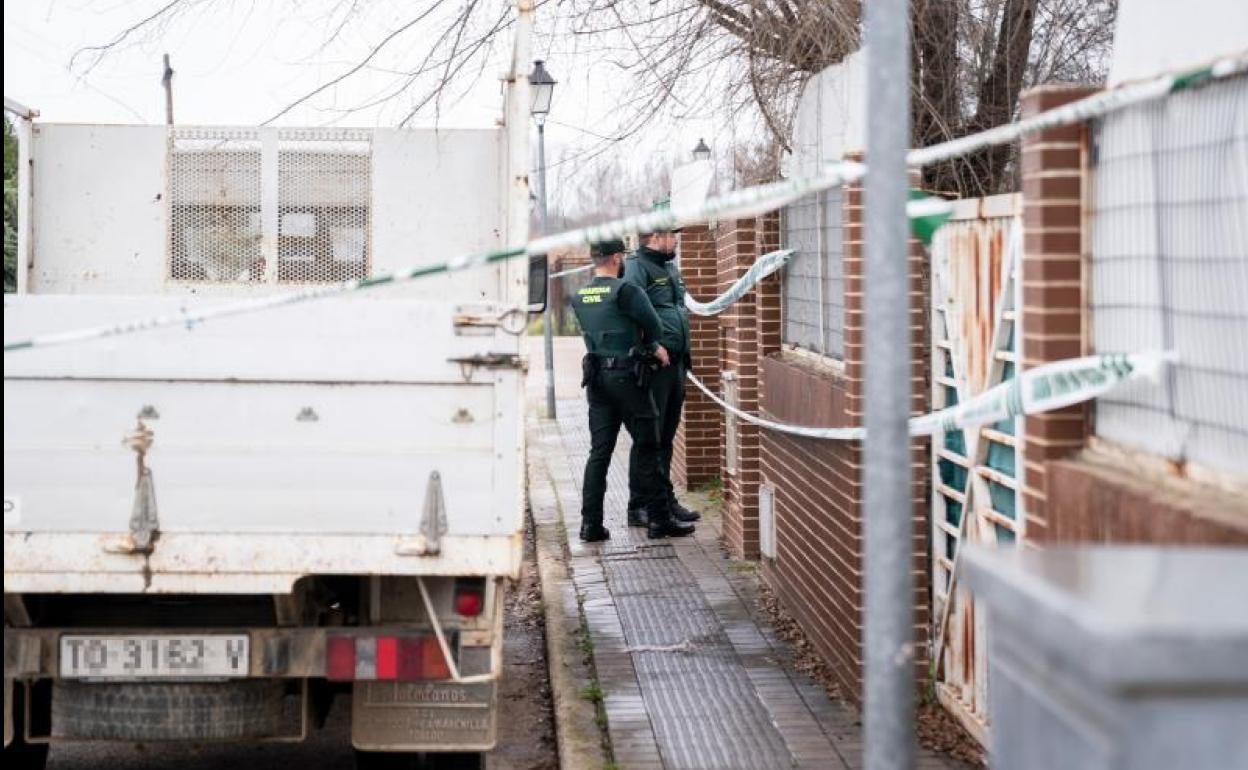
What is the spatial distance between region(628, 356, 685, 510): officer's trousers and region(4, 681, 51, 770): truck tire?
18.5ft

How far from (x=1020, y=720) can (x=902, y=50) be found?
1410 mm

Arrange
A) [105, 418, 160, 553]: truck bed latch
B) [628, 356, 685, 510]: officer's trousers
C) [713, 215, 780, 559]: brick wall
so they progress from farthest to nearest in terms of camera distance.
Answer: [628, 356, 685, 510]: officer's trousers, [713, 215, 780, 559]: brick wall, [105, 418, 160, 553]: truck bed latch

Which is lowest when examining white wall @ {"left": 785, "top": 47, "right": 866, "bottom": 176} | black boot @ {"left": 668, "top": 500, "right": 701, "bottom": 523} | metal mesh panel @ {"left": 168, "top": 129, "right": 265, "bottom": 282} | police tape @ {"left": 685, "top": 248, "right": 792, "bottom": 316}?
black boot @ {"left": 668, "top": 500, "right": 701, "bottom": 523}

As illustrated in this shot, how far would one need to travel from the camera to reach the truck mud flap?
6.07 meters

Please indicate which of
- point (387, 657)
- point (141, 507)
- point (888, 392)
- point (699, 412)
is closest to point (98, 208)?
point (141, 507)

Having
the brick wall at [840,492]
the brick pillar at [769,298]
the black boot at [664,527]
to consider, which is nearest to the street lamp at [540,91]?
the black boot at [664,527]

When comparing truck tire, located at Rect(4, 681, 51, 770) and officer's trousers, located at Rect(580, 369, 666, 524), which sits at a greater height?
officer's trousers, located at Rect(580, 369, 666, 524)

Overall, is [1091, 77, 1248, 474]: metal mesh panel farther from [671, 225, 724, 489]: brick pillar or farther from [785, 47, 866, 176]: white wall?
[671, 225, 724, 489]: brick pillar

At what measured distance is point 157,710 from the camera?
19.5 ft

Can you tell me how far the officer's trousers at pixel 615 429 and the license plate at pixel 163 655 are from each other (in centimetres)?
569

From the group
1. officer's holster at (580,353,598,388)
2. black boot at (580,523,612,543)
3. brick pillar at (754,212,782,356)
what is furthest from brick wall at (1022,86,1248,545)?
black boot at (580,523,612,543)

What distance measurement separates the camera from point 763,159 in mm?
9875

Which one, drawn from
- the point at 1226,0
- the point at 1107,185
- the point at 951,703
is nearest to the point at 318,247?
the point at 951,703

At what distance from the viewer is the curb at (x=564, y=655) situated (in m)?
7.02
